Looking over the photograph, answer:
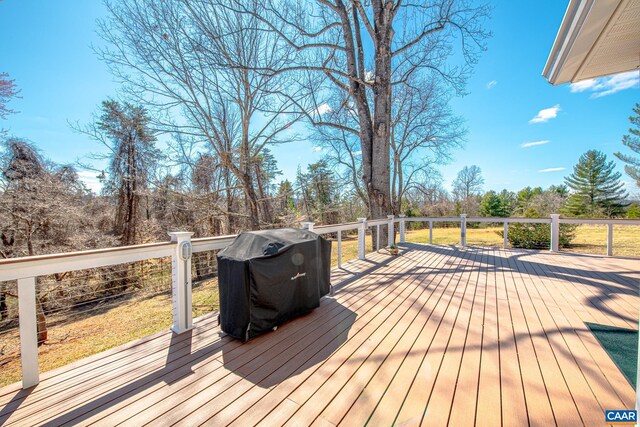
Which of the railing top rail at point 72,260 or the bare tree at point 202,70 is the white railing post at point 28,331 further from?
the bare tree at point 202,70

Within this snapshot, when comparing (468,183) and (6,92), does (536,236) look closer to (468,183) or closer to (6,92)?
(6,92)

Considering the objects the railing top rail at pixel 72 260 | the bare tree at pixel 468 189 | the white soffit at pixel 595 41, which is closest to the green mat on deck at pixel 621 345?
the white soffit at pixel 595 41

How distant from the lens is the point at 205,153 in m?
9.31

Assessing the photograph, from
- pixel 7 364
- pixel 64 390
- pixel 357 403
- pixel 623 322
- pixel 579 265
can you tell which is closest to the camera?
pixel 357 403

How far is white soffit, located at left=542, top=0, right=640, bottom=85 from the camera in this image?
1.77 m

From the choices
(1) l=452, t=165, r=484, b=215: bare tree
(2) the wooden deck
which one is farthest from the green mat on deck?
(1) l=452, t=165, r=484, b=215: bare tree

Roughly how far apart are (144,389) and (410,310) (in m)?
2.52

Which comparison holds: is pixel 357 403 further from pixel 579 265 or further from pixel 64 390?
pixel 579 265

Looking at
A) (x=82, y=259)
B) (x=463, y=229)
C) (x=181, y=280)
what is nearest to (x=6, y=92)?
(x=82, y=259)

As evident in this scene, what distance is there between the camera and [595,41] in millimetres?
2115

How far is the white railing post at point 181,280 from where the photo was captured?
2432 millimetres

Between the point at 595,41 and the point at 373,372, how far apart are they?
3.27m

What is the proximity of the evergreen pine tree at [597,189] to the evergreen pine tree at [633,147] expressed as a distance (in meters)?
7.43

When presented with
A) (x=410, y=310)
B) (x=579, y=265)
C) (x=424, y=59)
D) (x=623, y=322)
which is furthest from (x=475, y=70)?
(x=410, y=310)
